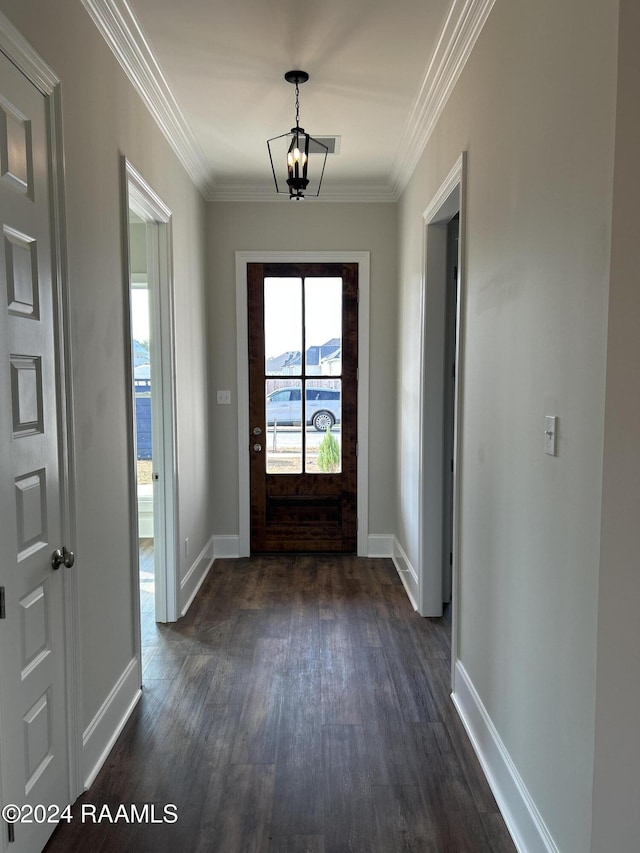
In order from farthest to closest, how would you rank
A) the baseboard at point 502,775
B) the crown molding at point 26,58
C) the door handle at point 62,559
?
1. the door handle at point 62,559
2. the baseboard at point 502,775
3. the crown molding at point 26,58

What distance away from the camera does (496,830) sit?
1.86 m

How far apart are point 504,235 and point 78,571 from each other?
184 cm

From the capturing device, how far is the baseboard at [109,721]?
2.10 m

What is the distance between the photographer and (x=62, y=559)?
188 cm

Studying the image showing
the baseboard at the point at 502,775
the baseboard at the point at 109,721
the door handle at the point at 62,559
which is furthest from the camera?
the baseboard at the point at 109,721

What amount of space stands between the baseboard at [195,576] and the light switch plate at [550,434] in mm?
2594

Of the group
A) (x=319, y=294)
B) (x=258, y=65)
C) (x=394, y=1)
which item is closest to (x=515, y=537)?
(x=394, y=1)

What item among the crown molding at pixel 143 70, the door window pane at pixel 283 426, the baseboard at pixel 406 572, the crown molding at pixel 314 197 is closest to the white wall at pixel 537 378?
the baseboard at pixel 406 572

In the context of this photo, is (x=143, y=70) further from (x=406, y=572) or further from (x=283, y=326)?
(x=406, y=572)

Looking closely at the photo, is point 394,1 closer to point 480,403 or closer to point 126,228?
point 126,228

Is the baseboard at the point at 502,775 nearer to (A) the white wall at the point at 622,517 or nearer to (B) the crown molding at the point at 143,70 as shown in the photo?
(A) the white wall at the point at 622,517

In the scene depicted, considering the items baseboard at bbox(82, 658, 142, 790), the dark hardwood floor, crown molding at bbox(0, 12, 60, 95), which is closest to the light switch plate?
the dark hardwood floor

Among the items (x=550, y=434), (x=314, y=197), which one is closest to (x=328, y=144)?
(x=314, y=197)

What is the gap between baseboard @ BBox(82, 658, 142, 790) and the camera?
210 centimetres
